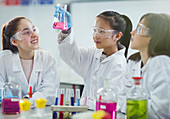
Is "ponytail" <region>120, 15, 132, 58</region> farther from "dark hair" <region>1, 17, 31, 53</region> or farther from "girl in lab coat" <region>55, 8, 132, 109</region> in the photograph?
"dark hair" <region>1, 17, 31, 53</region>

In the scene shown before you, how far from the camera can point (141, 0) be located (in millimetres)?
4793

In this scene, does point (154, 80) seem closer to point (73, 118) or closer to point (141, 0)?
point (73, 118)

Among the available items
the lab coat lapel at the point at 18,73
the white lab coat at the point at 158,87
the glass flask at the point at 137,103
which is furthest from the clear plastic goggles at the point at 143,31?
the lab coat lapel at the point at 18,73

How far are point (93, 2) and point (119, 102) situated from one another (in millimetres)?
3687

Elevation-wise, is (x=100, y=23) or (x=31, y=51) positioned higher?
(x=100, y=23)

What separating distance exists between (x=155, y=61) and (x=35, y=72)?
4.35 feet

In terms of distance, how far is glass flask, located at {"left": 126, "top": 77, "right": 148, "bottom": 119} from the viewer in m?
1.46

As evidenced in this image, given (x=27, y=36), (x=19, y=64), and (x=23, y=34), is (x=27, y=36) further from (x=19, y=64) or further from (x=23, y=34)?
(x=19, y=64)

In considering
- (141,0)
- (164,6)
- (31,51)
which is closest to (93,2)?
(141,0)

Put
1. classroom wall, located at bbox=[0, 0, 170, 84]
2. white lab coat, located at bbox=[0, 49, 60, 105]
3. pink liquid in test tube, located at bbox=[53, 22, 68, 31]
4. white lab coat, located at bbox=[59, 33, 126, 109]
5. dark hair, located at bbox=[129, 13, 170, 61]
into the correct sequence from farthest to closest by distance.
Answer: classroom wall, located at bbox=[0, 0, 170, 84] → white lab coat, located at bbox=[0, 49, 60, 105] → white lab coat, located at bbox=[59, 33, 126, 109] → pink liquid in test tube, located at bbox=[53, 22, 68, 31] → dark hair, located at bbox=[129, 13, 170, 61]

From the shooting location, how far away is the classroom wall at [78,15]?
477 cm

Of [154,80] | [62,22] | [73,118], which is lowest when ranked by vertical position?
[73,118]

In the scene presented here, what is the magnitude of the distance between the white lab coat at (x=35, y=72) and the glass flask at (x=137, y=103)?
3.65ft

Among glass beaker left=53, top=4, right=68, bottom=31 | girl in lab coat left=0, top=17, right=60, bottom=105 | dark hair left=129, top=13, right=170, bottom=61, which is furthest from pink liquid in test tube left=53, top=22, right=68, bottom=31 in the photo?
dark hair left=129, top=13, right=170, bottom=61
